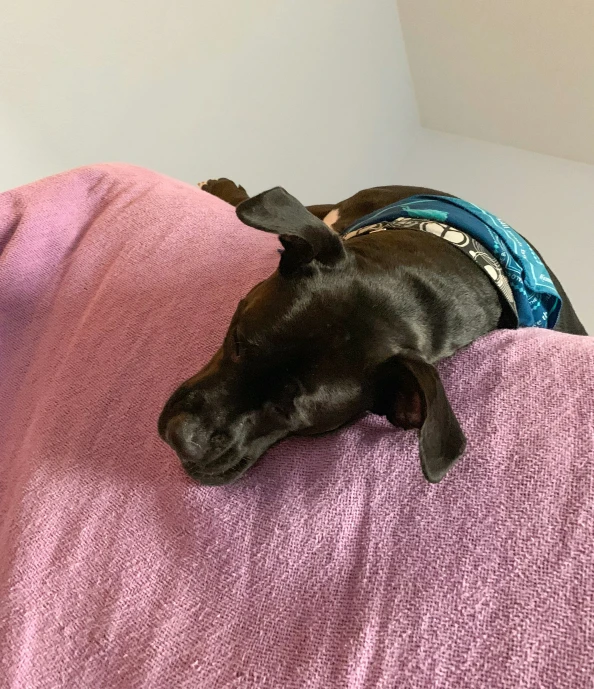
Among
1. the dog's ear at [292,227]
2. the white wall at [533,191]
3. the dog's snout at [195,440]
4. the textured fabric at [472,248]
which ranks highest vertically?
the dog's ear at [292,227]

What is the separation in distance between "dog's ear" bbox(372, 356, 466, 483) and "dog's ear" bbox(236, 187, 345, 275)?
9.2 inches

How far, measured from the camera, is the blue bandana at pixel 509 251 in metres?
1.30

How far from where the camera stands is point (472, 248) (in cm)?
130

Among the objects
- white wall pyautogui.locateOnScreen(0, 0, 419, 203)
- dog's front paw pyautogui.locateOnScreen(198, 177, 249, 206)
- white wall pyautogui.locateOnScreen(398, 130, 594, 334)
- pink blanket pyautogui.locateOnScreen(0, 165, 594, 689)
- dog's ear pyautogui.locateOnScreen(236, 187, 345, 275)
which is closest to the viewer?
pink blanket pyautogui.locateOnScreen(0, 165, 594, 689)

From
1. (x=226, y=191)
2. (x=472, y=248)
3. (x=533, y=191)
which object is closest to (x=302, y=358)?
(x=472, y=248)

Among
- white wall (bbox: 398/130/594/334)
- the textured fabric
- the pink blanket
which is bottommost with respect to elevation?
white wall (bbox: 398/130/594/334)

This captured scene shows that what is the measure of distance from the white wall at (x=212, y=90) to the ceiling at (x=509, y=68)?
170mm

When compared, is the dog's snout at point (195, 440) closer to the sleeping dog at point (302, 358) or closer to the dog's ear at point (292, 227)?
the sleeping dog at point (302, 358)

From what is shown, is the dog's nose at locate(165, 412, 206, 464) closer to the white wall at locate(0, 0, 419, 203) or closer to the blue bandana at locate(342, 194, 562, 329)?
the blue bandana at locate(342, 194, 562, 329)

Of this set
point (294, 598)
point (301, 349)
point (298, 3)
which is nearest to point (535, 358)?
point (301, 349)

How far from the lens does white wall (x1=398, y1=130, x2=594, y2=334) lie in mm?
2857

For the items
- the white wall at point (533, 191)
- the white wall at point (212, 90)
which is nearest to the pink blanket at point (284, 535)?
the white wall at point (212, 90)

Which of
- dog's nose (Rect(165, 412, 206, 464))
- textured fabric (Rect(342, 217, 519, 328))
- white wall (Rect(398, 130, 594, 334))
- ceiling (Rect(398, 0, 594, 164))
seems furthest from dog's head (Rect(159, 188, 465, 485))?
white wall (Rect(398, 130, 594, 334))

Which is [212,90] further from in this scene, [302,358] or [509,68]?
[302,358]
